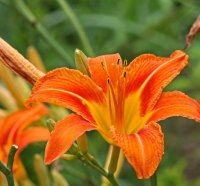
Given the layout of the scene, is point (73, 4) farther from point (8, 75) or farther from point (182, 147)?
point (8, 75)

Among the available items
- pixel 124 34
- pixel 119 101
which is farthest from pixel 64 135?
pixel 124 34

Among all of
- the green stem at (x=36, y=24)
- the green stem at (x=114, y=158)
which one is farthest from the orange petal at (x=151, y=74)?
the green stem at (x=36, y=24)

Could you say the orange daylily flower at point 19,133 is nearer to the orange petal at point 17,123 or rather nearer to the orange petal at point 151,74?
the orange petal at point 17,123

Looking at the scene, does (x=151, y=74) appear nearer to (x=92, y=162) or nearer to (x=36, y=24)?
(x=92, y=162)

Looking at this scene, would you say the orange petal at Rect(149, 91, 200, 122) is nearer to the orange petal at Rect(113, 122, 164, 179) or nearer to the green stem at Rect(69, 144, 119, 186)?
the orange petal at Rect(113, 122, 164, 179)


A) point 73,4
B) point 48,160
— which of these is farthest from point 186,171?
point 48,160

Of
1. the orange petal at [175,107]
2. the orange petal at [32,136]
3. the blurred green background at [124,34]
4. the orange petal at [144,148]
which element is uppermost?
the blurred green background at [124,34]
